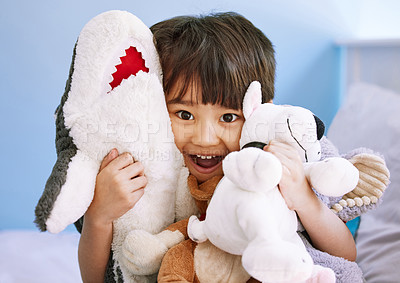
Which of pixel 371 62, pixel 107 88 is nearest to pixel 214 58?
pixel 107 88

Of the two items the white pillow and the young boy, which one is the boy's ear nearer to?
the young boy

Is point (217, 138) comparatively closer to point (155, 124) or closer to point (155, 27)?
point (155, 124)

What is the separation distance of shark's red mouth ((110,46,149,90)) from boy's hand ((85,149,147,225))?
126 mm

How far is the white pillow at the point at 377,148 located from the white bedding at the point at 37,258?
86 cm

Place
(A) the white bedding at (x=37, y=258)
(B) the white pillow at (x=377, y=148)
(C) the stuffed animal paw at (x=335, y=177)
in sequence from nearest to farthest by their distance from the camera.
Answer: (C) the stuffed animal paw at (x=335, y=177) → (B) the white pillow at (x=377, y=148) → (A) the white bedding at (x=37, y=258)

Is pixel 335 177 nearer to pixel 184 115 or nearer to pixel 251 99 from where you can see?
pixel 251 99

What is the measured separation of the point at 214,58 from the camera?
0.83 metres

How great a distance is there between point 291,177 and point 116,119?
0.30m

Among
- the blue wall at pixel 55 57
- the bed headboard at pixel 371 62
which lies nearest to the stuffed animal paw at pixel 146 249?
the blue wall at pixel 55 57

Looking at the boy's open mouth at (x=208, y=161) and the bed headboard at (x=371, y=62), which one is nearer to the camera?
the boy's open mouth at (x=208, y=161)

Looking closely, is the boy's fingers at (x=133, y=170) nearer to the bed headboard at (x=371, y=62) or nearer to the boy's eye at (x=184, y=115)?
the boy's eye at (x=184, y=115)

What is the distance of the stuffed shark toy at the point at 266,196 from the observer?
0.49 metres

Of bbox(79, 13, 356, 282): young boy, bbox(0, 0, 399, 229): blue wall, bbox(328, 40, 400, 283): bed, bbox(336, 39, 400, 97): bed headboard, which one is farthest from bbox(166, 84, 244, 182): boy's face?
bbox(336, 39, 400, 97): bed headboard

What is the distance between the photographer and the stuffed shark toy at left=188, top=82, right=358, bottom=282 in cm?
49
